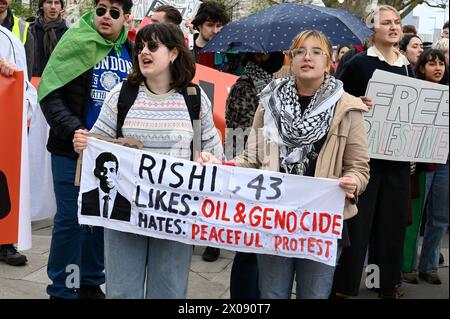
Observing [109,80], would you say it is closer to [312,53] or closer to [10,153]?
[10,153]

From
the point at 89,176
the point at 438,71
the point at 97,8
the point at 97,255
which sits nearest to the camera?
the point at 89,176

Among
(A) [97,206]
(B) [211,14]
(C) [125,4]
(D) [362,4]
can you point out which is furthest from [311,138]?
(D) [362,4]

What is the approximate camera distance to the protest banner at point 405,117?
450cm

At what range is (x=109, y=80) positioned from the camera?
4.11 metres

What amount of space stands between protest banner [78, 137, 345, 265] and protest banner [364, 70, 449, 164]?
1.47 meters

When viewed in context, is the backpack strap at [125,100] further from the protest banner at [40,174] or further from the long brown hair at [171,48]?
the protest banner at [40,174]

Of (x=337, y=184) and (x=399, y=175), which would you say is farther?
(x=399, y=175)

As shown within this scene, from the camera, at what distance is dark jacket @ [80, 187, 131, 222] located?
10.8 feet

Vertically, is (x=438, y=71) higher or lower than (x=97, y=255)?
higher

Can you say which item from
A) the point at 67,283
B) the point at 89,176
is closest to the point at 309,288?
the point at 89,176

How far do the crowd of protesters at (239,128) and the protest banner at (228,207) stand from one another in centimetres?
8

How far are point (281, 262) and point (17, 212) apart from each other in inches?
68.5

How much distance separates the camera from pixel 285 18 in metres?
5.21
